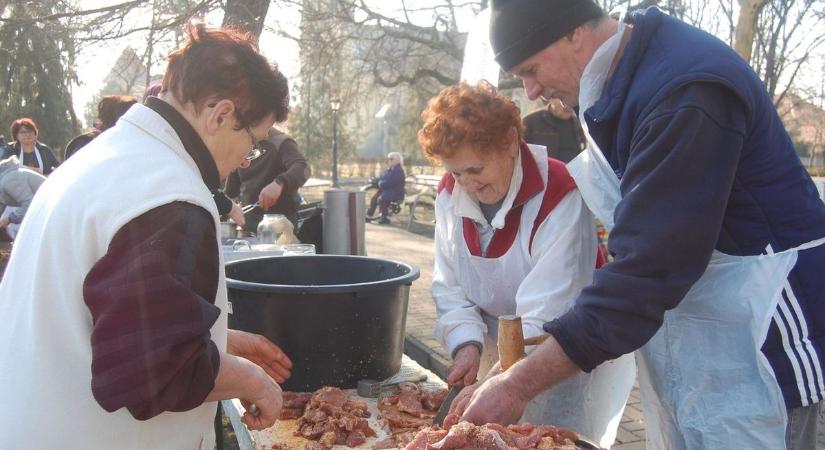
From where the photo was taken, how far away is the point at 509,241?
235 centimetres

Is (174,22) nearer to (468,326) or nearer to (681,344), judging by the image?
(468,326)

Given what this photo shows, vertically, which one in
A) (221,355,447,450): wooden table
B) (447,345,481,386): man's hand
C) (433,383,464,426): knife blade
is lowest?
(221,355,447,450): wooden table

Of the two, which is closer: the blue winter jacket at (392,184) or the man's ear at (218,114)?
the man's ear at (218,114)

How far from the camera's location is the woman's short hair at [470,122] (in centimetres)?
229

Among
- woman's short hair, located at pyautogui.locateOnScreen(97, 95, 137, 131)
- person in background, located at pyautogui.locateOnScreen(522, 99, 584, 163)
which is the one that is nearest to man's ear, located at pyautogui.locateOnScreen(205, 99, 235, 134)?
woman's short hair, located at pyautogui.locateOnScreen(97, 95, 137, 131)

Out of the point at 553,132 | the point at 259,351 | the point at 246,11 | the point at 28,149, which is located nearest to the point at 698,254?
the point at 259,351

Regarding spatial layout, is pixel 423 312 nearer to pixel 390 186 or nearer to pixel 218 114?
pixel 218 114

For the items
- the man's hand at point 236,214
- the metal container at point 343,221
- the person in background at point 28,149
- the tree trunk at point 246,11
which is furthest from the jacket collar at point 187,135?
the person in background at point 28,149

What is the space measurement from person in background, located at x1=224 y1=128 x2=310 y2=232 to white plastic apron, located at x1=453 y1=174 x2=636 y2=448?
2.37m

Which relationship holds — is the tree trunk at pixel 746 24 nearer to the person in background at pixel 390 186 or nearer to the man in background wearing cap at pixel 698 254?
the man in background wearing cap at pixel 698 254

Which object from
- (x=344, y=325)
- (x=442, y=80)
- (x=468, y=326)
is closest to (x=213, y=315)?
(x=344, y=325)

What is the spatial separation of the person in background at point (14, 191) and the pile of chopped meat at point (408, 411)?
6.71 m

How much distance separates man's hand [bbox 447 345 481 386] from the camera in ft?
7.35

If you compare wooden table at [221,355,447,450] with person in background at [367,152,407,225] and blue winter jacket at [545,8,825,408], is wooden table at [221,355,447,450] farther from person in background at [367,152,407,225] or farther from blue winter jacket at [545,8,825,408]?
person in background at [367,152,407,225]
